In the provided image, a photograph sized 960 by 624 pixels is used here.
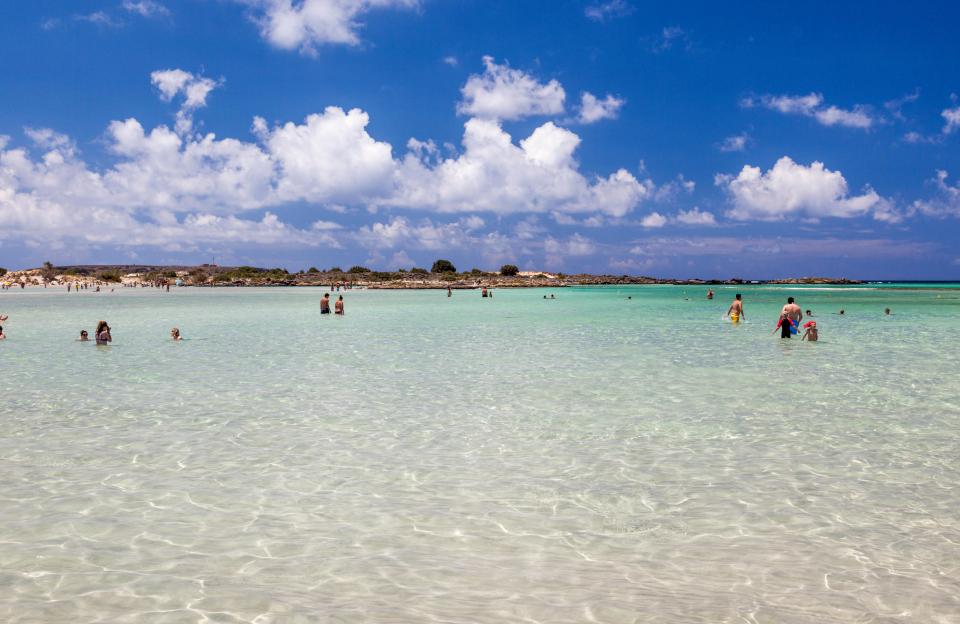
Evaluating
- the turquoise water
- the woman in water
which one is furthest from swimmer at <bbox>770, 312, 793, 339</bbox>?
the woman in water

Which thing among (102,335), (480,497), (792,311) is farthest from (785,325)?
(102,335)

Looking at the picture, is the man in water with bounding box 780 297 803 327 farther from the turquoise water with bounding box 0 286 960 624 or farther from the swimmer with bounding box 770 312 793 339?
the turquoise water with bounding box 0 286 960 624

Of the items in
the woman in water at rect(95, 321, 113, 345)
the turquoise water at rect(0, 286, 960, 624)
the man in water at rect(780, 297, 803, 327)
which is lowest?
the turquoise water at rect(0, 286, 960, 624)

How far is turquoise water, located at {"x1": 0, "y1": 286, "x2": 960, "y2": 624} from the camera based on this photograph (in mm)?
5891

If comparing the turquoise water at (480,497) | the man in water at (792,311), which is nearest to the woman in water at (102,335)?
the turquoise water at (480,497)

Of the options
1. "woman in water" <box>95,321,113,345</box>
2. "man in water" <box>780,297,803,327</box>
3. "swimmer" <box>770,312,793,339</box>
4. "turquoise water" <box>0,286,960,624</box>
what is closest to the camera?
"turquoise water" <box>0,286,960,624</box>

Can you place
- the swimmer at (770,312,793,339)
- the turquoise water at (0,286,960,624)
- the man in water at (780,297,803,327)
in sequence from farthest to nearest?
1. the man in water at (780,297,803,327)
2. the swimmer at (770,312,793,339)
3. the turquoise water at (0,286,960,624)

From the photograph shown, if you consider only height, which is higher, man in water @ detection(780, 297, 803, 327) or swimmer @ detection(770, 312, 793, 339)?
man in water @ detection(780, 297, 803, 327)

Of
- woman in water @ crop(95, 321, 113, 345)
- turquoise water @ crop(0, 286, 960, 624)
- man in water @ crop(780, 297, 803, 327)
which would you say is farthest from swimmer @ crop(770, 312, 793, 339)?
woman in water @ crop(95, 321, 113, 345)

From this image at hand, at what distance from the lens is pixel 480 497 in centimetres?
852

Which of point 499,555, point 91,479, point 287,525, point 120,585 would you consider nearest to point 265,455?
point 91,479

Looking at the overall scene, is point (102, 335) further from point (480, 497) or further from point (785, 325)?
point (785, 325)

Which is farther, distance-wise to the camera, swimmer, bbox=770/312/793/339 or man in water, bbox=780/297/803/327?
man in water, bbox=780/297/803/327

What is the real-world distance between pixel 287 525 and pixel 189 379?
1191 cm
